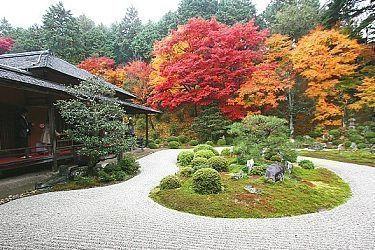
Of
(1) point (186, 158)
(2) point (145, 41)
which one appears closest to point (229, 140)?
(1) point (186, 158)

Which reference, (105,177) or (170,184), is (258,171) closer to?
(170,184)

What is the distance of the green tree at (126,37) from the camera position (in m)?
31.4

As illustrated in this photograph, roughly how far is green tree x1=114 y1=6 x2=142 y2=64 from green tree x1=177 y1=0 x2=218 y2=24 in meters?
7.45

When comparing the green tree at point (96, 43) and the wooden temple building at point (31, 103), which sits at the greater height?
the green tree at point (96, 43)

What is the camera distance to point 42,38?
2638 cm

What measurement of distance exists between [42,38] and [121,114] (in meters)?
24.3

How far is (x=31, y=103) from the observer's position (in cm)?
968

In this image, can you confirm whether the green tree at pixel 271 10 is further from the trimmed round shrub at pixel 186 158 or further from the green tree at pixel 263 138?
the trimmed round shrub at pixel 186 158

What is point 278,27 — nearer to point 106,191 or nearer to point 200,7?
point 200,7

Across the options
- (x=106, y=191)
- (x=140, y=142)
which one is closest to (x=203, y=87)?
(x=140, y=142)

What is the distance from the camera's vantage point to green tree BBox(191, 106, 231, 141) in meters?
17.7

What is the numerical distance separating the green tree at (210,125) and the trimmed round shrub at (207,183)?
11.4 metres

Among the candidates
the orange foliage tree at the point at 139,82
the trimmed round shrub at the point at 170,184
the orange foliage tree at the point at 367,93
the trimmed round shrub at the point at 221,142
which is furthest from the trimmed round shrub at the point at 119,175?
the orange foliage tree at the point at 367,93

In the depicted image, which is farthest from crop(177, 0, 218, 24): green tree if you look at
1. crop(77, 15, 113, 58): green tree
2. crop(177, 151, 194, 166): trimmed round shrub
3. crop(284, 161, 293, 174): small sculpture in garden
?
crop(284, 161, 293, 174): small sculpture in garden
